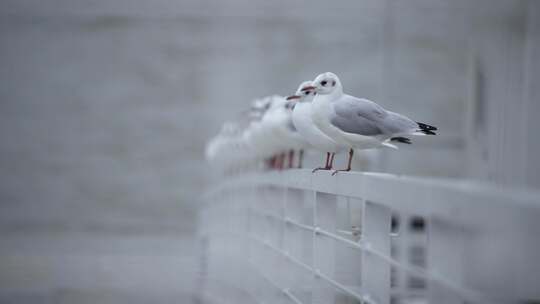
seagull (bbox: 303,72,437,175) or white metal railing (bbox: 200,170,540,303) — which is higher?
seagull (bbox: 303,72,437,175)

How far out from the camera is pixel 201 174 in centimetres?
1688

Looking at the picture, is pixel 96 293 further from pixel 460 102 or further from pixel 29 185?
pixel 460 102

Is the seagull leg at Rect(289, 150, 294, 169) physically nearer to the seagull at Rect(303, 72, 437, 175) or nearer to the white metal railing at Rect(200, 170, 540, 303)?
the white metal railing at Rect(200, 170, 540, 303)

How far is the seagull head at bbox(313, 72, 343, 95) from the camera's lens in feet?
12.6

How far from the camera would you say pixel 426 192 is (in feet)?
7.84

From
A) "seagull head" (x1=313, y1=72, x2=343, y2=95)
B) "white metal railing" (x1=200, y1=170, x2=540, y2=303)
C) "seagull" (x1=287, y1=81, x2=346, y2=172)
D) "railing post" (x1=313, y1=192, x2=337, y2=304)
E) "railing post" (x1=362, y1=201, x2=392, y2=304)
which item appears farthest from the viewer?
"seagull" (x1=287, y1=81, x2=346, y2=172)

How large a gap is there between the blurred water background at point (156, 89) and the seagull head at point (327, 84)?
12395 mm

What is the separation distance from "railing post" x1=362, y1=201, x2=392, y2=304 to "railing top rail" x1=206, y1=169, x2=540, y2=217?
A: 83 millimetres

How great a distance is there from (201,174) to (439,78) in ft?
15.2

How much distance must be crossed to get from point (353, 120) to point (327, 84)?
0.64 feet

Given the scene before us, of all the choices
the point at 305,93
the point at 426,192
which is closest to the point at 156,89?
the point at 305,93

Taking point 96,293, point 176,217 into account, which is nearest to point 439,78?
point 176,217

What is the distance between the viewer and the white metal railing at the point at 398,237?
6.15ft

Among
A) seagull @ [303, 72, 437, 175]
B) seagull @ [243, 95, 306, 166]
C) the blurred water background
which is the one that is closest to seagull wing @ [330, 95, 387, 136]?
seagull @ [303, 72, 437, 175]
